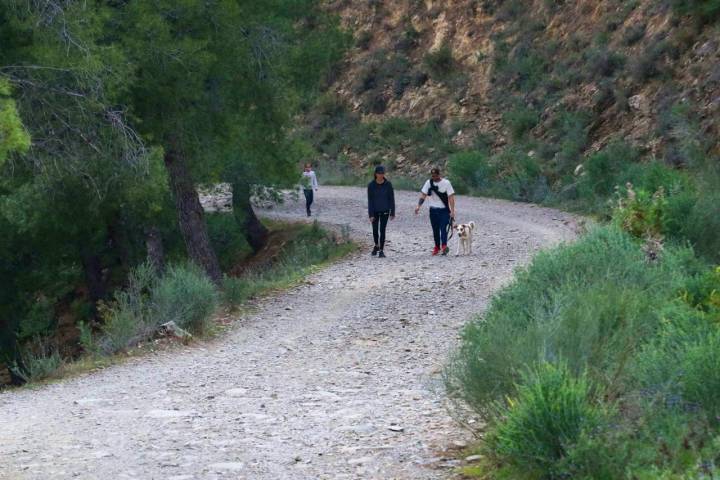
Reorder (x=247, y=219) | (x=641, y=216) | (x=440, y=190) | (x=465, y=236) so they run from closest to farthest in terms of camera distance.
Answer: (x=641, y=216) → (x=440, y=190) → (x=465, y=236) → (x=247, y=219)

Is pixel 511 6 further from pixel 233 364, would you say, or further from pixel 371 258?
pixel 233 364

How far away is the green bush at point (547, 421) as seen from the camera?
18.1 feet

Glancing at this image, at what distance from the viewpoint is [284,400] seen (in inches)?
368

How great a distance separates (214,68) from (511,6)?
27478 millimetres

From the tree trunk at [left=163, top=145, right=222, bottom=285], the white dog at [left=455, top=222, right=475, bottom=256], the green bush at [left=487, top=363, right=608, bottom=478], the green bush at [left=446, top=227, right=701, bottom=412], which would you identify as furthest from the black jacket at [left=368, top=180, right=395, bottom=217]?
the green bush at [left=487, top=363, right=608, bottom=478]

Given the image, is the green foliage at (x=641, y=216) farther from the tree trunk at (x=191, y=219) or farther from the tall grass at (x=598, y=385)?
the tree trunk at (x=191, y=219)

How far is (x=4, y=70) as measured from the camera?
1355 centimetres

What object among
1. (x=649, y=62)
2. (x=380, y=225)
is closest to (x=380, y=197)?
(x=380, y=225)

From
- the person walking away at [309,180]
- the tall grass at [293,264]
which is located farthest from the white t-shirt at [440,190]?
the person walking away at [309,180]

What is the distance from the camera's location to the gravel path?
724 centimetres

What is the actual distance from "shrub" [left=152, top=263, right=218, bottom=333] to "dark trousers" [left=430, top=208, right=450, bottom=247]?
6.13 m

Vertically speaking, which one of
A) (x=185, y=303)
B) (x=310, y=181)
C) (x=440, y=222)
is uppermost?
(x=310, y=181)

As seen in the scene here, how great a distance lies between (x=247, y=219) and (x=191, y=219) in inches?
487

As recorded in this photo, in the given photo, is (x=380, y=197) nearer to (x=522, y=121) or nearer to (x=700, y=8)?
(x=700, y=8)
